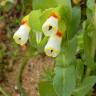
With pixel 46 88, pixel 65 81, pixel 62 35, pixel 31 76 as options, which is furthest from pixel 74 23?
pixel 31 76

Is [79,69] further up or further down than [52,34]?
further down

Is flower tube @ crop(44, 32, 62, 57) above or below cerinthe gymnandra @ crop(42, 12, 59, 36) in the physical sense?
below

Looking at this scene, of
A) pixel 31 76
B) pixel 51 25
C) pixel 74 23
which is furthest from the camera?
pixel 31 76

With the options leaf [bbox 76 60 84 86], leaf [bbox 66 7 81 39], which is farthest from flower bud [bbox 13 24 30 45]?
leaf [bbox 76 60 84 86]

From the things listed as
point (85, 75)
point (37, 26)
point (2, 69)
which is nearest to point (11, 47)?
point (2, 69)

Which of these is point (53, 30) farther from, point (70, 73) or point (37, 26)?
point (70, 73)

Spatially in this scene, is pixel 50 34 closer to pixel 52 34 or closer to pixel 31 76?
pixel 52 34

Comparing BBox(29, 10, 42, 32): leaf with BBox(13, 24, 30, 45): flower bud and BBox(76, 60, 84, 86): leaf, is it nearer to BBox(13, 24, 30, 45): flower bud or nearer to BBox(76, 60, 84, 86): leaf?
BBox(13, 24, 30, 45): flower bud
